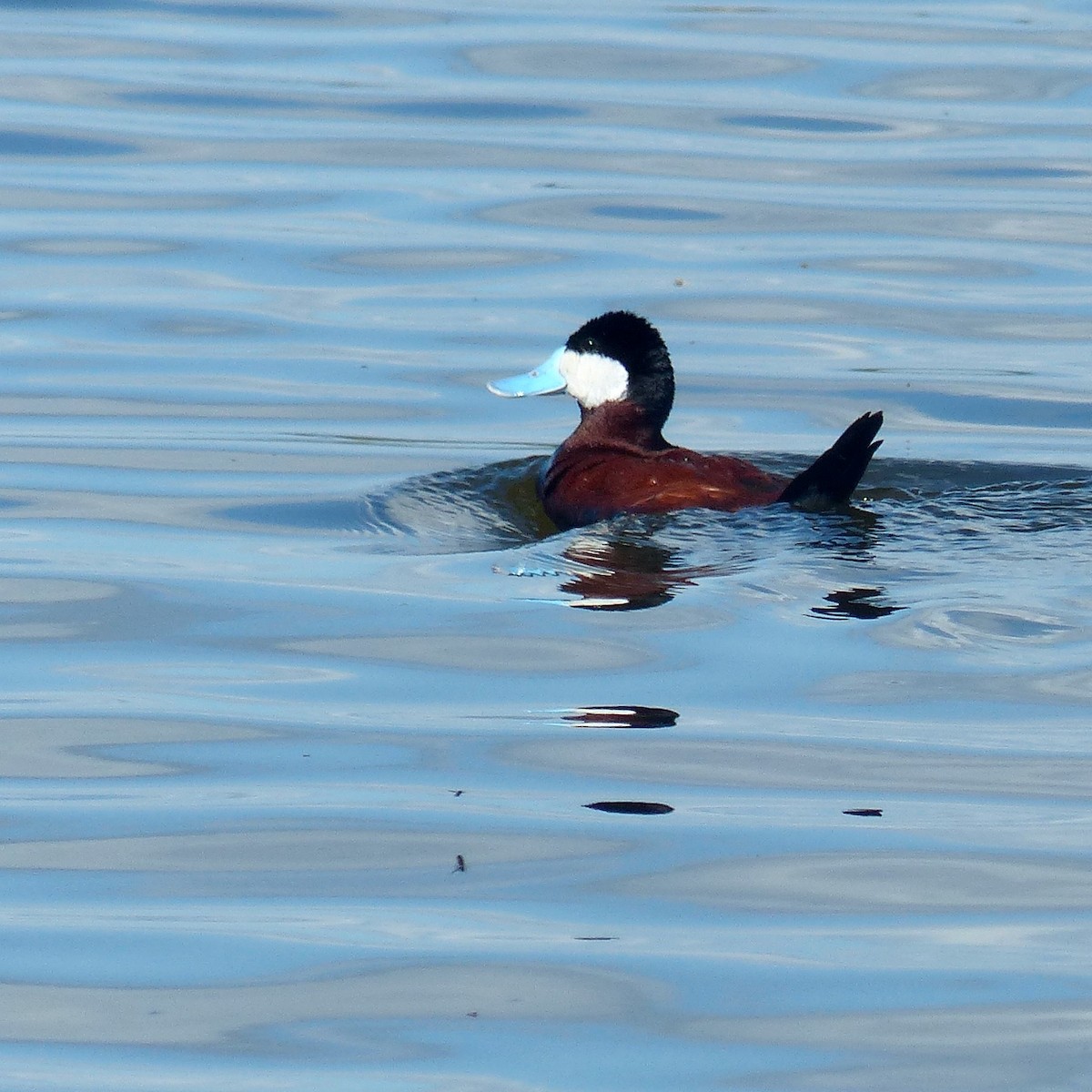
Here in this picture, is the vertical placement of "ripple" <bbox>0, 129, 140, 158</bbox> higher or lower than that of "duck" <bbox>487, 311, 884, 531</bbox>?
higher

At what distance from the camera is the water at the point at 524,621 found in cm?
331

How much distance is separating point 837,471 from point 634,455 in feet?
3.45

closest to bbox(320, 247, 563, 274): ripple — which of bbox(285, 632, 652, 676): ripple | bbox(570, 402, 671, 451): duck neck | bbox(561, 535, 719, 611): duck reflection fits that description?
bbox(570, 402, 671, 451): duck neck

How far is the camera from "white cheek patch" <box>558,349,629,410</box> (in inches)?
295

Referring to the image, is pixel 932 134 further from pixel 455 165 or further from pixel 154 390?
pixel 154 390

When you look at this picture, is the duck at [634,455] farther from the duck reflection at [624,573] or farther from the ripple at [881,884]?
the ripple at [881,884]

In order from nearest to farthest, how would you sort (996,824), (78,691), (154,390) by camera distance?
1. (996,824)
2. (78,691)
3. (154,390)

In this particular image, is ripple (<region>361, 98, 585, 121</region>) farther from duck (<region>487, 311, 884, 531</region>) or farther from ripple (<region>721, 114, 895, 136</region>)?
duck (<region>487, 311, 884, 531</region>)

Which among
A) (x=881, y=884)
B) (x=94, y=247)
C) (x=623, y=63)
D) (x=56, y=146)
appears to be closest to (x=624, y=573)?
(x=881, y=884)

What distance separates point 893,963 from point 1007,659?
5.61 ft

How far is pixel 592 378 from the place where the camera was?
24.8 feet

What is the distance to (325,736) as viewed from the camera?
455 centimetres

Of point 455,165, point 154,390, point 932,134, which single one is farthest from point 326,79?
point 154,390

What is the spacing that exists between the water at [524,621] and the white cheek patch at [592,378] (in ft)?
1.18
